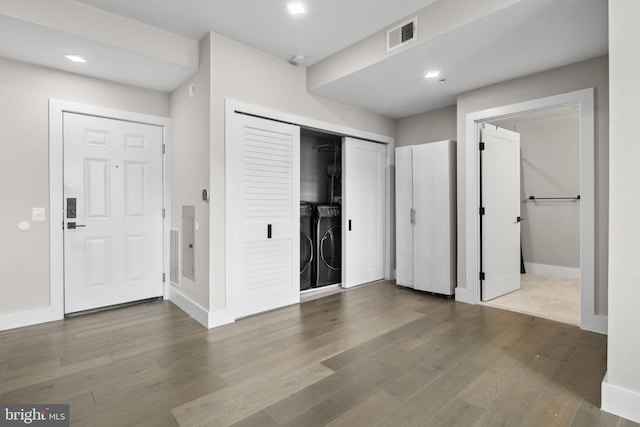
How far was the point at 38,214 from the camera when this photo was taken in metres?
3.11

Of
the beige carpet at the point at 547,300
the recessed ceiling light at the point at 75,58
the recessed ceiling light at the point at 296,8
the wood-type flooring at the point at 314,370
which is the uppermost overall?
the recessed ceiling light at the point at 296,8

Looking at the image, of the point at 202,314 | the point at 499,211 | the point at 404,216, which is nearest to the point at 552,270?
the point at 499,211

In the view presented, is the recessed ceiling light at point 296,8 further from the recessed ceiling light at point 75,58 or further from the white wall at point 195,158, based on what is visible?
the recessed ceiling light at point 75,58

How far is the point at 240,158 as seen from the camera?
3236 millimetres

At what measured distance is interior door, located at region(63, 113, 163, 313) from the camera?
3330mm

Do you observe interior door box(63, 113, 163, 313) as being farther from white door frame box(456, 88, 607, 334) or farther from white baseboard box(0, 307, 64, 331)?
white door frame box(456, 88, 607, 334)

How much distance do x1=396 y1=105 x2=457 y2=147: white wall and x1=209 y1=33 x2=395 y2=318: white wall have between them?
1973 millimetres

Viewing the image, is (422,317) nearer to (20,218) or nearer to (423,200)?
(423,200)

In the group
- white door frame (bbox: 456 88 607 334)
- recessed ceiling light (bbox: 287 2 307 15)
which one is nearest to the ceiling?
recessed ceiling light (bbox: 287 2 307 15)

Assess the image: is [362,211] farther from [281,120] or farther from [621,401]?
[621,401]

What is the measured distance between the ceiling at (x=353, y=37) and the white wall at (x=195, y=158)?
24 centimetres

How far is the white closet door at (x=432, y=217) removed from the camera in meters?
4.00

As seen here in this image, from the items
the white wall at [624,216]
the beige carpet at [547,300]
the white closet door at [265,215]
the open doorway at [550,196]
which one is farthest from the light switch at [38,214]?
the open doorway at [550,196]

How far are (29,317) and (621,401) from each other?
15.2 feet
